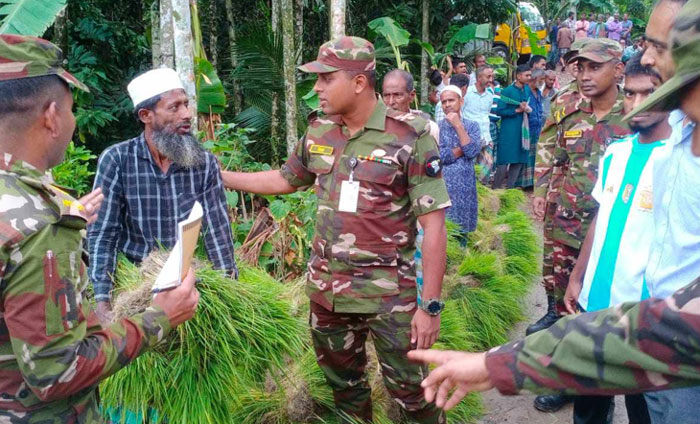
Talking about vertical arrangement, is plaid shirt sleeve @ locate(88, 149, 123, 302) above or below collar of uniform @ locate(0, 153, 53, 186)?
below

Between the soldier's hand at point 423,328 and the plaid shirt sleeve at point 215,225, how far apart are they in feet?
3.07

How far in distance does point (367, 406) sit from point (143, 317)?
157 centimetres

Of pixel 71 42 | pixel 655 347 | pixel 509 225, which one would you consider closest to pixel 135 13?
pixel 71 42

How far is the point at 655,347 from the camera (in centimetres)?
124

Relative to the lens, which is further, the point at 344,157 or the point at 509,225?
the point at 509,225

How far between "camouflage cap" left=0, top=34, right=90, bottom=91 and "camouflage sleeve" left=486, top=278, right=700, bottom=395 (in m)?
1.39

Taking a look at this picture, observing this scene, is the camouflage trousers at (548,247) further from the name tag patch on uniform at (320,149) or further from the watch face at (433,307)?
the name tag patch on uniform at (320,149)

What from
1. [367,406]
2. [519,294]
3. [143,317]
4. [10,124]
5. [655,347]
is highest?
[10,124]

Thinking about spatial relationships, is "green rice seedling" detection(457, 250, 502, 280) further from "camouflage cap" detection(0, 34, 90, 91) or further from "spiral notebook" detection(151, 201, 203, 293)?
"camouflage cap" detection(0, 34, 90, 91)

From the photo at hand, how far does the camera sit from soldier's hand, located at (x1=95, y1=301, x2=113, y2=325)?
2.33 metres

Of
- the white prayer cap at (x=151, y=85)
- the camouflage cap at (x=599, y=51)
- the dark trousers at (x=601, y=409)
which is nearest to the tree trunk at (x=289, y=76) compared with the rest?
the camouflage cap at (x=599, y=51)

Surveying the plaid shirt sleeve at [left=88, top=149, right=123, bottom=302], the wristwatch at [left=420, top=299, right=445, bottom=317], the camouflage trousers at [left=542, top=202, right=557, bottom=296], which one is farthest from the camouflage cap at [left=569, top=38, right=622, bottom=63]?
the plaid shirt sleeve at [left=88, top=149, right=123, bottom=302]

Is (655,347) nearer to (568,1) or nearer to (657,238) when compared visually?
(657,238)

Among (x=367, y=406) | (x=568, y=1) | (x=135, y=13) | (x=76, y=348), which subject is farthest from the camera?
(x=568, y=1)
